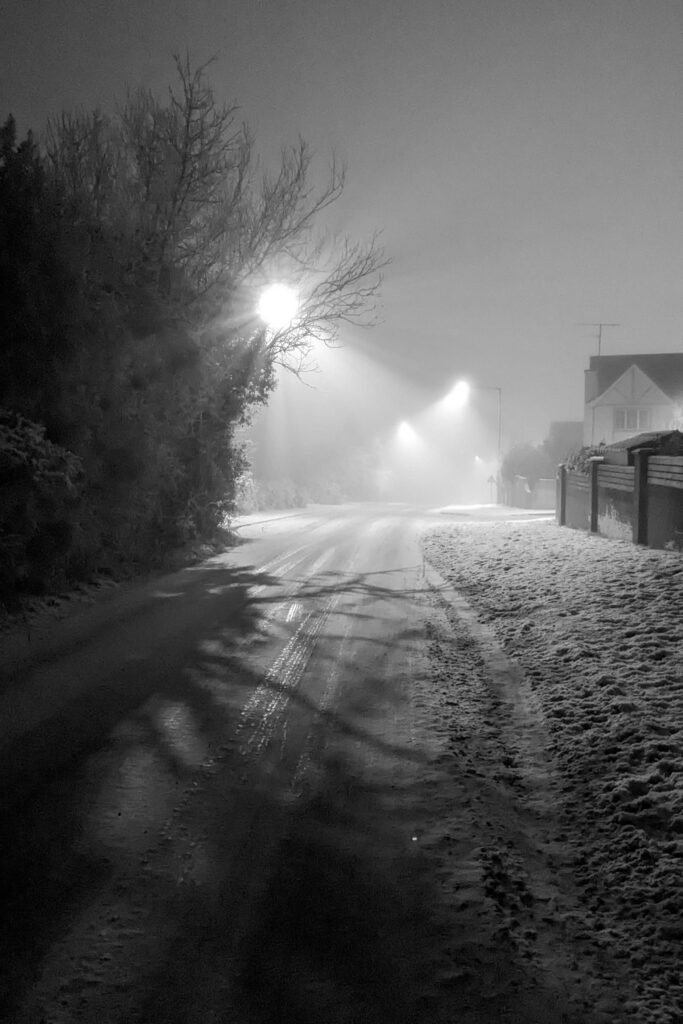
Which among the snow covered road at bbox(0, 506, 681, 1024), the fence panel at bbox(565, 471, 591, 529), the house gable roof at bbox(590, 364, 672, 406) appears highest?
the house gable roof at bbox(590, 364, 672, 406)

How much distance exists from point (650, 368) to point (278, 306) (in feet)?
127

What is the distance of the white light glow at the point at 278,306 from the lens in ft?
61.8

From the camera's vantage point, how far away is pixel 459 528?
64.2 ft

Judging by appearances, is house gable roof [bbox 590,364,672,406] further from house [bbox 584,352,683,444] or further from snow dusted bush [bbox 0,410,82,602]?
snow dusted bush [bbox 0,410,82,602]

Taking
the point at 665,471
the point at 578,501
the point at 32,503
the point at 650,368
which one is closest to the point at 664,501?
the point at 665,471

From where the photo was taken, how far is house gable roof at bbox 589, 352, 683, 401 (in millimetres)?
48938

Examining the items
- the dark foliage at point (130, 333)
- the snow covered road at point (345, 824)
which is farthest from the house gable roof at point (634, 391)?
the snow covered road at point (345, 824)

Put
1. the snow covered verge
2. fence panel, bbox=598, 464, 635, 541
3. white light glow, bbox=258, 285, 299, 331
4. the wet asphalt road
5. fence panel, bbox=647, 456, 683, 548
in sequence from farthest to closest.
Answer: white light glow, bbox=258, 285, 299, 331 → fence panel, bbox=598, 464, 635, 541 → fence panel, bbox=647, 456, 683, 548 → the snow covered verge → the wet asphalt road

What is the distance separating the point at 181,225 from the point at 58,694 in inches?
496

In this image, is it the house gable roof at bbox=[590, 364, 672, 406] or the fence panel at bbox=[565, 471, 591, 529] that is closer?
the fence panel at bbox=[565, 471, 591, 529]

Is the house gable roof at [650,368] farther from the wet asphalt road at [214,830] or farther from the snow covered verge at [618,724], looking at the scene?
the wet asphalt road at [214,830]

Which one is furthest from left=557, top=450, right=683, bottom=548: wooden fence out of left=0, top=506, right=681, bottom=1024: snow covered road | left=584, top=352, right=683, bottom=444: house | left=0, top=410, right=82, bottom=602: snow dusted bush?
left=584, top=352, right=683, bottom=444: house

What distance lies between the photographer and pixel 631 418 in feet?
160

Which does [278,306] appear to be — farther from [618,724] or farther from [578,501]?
[618,724]
